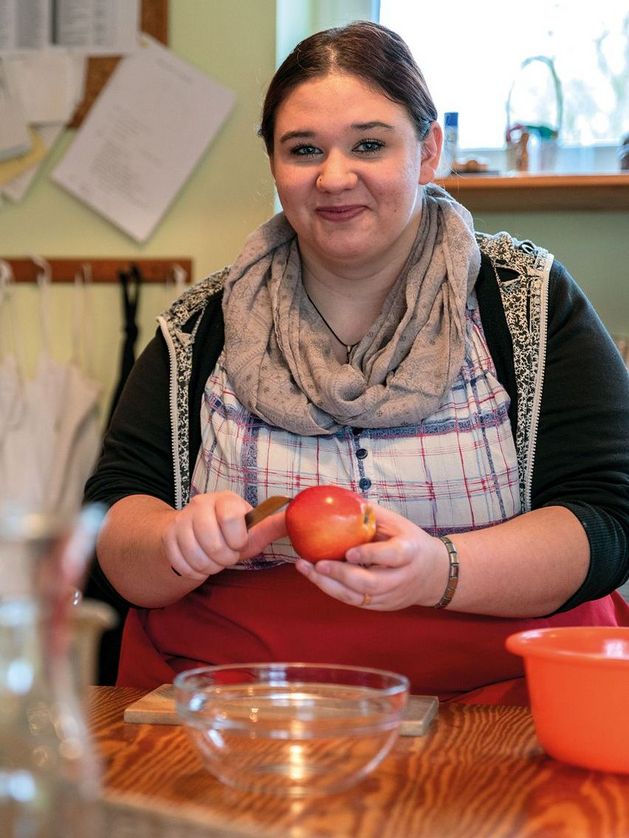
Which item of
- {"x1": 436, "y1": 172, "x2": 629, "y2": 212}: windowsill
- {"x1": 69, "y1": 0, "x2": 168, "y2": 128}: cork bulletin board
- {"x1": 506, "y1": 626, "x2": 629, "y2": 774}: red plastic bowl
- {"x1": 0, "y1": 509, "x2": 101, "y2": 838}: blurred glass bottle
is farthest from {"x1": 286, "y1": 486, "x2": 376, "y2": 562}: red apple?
{"x1": 69, "y1": 0, "x2": 168, "y2": 128}: cork bulletin board

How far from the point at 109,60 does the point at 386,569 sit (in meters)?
1.58

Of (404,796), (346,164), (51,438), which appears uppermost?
(346,164)

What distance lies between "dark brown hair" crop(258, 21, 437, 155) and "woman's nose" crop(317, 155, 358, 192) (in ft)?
0.39

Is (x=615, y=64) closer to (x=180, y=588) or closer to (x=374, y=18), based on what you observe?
(x=374, y=18)

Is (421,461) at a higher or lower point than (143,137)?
lower

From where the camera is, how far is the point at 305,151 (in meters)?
1.58

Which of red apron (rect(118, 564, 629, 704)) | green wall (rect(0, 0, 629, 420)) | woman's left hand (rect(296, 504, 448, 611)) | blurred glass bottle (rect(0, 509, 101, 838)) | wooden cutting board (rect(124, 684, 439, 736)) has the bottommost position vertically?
red apron (rect(118, 564, 629, 704))

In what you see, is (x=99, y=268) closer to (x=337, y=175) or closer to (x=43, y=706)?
(x=337, y=175)

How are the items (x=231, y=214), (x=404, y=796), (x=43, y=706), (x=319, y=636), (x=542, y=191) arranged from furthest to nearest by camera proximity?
(x=231, y=214) → (x=542, y=191) → (x=319, y=636) → (x=404, y=796) → (x=43, y=706)

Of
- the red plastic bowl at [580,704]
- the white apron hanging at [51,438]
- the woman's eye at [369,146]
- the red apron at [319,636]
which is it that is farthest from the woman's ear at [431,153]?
the white apron hanging at [51,438]

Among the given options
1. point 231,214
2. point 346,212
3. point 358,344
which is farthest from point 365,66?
point 231,214

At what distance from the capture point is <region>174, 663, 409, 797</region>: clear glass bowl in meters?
0.86

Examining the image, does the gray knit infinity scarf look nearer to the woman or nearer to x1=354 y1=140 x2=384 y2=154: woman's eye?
the woman

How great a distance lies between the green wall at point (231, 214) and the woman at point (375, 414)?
649 mm
